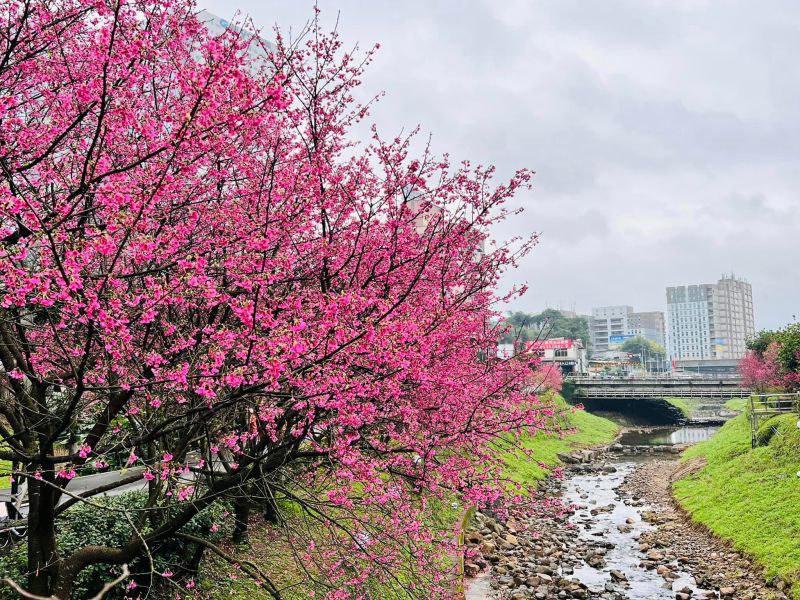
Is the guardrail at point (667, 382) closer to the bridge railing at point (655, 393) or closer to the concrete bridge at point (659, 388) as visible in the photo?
the concrete bridge at point (659, 388)

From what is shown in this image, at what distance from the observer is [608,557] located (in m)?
Result: 17.9

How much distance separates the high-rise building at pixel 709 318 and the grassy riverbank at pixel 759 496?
16525 centimetres

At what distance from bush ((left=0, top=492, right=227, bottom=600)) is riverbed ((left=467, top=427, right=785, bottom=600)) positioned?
19.8 ft

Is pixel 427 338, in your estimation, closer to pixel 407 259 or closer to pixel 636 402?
pixel 407 259

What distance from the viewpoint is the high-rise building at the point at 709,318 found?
179750 mm

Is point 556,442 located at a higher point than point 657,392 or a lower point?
lower

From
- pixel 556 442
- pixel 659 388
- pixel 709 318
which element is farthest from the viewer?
pixel 709 318

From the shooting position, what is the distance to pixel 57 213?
4.93 meters

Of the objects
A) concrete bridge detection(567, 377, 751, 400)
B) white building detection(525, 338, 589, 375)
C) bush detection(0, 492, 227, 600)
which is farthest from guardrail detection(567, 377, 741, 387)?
bush detection(0, 492, 227, 600)

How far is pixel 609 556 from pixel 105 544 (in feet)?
48.8

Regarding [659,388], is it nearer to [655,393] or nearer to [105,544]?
[655,393]

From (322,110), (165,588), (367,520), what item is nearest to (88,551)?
(165,588)

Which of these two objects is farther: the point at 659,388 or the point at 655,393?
the point at 659,388

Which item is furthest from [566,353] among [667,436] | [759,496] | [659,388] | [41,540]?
[41,540]
